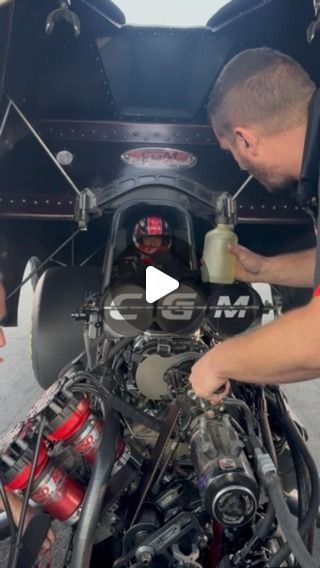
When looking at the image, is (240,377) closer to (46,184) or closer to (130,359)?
(130,359)

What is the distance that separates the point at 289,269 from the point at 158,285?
0.72m

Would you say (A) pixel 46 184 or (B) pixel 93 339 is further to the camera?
(A) pixel 46 184

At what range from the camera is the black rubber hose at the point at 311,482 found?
119cm

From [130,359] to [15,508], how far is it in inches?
21.0

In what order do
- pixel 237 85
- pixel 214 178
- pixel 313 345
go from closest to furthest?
pixel 313 345
pixel 237 85
pixel 214 178

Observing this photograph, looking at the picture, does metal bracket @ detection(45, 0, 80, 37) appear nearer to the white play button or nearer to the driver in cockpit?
the driver in cockpit

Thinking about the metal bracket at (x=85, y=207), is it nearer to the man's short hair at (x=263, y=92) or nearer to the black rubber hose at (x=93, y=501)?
the man's short hair at (x=263, y=92)

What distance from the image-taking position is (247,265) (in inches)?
80.4

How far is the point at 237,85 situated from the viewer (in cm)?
146

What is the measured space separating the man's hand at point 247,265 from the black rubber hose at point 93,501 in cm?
83

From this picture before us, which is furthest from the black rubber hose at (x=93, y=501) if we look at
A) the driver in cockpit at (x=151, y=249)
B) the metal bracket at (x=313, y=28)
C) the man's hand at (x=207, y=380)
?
the metal bracket at (x=313, y=28)

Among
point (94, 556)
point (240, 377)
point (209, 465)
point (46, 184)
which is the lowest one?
point (94, 556)

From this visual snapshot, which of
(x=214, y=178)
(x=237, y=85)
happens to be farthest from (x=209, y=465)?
(x=214, y=178)
